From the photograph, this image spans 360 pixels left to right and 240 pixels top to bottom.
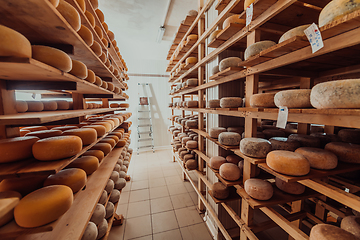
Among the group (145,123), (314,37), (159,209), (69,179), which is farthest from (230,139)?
(145,123)

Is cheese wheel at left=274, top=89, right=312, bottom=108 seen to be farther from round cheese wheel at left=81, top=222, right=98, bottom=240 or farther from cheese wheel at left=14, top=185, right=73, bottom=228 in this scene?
round cheese wheel at left=81, top=222, right=98, bottom=240

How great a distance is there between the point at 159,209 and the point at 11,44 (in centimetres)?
277

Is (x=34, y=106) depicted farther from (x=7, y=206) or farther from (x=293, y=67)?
(x=293, y=67)

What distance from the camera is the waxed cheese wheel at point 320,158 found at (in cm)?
100

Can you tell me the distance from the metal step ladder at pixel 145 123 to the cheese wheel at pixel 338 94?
209 inches

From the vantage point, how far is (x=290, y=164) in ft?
3.21

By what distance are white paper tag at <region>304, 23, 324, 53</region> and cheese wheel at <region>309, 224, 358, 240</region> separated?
3.40ft

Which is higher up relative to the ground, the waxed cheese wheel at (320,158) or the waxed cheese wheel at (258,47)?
the waxed cheese wheel at (258,47)

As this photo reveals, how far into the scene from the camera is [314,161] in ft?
3.41

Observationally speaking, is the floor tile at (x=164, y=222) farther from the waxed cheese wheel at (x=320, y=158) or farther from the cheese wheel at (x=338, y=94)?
the cheese wheel at (x=338, y=94)

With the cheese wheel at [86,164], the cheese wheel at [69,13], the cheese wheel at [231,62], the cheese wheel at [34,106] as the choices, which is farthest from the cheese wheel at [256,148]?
the cheese wheel at [34,106]

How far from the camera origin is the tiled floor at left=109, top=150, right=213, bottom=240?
7.06ft

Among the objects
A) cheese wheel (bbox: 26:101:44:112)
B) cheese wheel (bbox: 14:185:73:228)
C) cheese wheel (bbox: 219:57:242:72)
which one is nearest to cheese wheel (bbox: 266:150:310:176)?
cheese wheel (bbox: 219:57:242:72)

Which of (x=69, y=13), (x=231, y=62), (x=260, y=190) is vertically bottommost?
(x=260, y=190)
